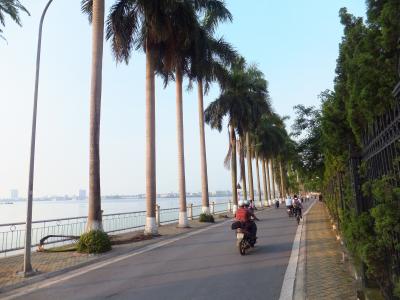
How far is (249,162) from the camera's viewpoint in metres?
51.0

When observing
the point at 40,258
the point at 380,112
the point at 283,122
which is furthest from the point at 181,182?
the point at 283,122

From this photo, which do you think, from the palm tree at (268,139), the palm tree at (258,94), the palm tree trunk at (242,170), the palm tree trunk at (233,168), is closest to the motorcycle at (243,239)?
the palm tree trunk at (233,168)

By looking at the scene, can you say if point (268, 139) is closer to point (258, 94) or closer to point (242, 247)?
point (258, 94)

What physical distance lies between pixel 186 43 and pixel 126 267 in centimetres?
1485

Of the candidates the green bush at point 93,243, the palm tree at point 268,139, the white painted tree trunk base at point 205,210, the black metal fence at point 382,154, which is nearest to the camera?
the black metal fence at point 382,154

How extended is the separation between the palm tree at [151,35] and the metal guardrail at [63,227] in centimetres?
203

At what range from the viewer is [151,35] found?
70.4ft

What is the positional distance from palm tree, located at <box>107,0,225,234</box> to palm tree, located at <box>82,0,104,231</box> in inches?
115

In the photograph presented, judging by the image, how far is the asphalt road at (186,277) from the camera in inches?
313

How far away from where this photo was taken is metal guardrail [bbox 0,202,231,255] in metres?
14.4

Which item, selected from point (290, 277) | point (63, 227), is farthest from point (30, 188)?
point (290, 277)

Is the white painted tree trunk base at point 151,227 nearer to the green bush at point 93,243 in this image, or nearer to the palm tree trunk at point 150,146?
the palm tree trunk at point 150,146

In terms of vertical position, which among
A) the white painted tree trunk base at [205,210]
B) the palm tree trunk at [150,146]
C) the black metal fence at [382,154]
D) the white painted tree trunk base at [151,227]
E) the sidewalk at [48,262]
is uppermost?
the palm tree trunk at [150,146]

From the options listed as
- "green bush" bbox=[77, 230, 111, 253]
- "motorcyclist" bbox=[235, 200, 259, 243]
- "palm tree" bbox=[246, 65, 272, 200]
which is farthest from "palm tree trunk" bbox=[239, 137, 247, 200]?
"green bush" bbox=[77, 230, 111, 253]
